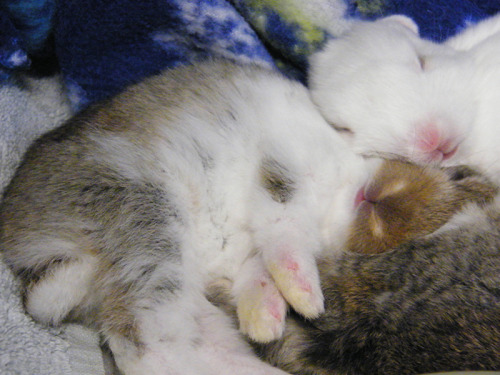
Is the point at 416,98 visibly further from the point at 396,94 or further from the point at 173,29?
the point at 173,29

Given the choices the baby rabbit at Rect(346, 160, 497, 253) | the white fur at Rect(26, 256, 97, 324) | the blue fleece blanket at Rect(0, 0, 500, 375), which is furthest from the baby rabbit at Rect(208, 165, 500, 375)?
the blue fleece blanket at Rect(0, 0, 500, 375)

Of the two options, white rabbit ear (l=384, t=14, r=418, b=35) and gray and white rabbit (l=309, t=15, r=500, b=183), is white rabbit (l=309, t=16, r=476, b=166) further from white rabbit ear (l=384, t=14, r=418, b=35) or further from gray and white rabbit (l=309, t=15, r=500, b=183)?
white rabbit ear (l=384, t=14, r=418, b=35)

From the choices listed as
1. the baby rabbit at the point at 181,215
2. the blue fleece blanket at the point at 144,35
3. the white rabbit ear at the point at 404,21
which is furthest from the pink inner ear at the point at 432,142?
the blue fleece blanket at the point at 144,35

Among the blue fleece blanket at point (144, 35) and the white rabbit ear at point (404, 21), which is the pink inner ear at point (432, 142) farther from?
the blue fleece blanket at point (144, 35)

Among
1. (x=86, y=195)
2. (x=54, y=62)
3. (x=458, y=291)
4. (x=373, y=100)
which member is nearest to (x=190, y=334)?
(x=86, y=195)

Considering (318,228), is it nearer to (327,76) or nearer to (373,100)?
(373,100)

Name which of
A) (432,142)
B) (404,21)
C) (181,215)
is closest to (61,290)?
(181,215)

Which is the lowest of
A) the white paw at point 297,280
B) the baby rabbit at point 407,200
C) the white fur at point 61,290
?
the white fur at point 61,290
